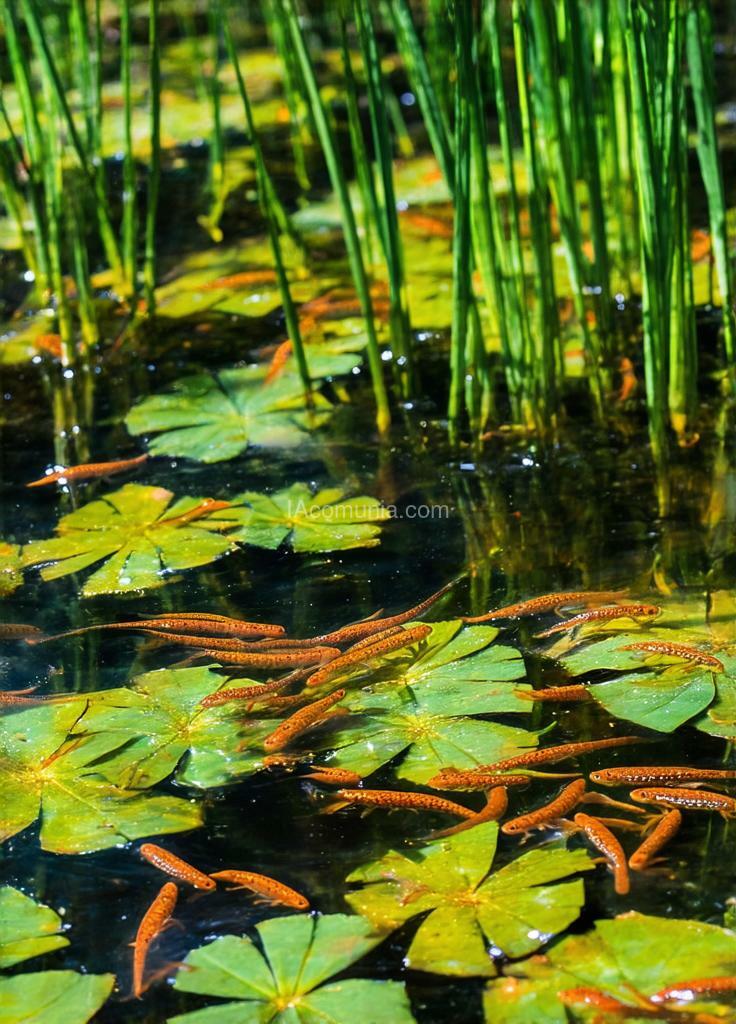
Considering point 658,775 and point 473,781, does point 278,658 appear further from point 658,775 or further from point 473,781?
point 658,775

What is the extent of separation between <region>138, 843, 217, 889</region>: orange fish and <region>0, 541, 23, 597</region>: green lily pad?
0.60m

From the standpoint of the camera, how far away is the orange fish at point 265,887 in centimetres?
106

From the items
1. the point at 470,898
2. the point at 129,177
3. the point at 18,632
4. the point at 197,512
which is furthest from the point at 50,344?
the point at 470,898

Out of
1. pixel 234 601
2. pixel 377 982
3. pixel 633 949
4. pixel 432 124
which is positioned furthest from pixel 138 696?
pixel 432 124

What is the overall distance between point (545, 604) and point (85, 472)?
87cm

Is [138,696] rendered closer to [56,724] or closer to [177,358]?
[56,724]

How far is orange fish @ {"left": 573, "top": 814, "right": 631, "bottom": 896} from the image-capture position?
3.42ft

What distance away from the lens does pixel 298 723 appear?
1.28 metres

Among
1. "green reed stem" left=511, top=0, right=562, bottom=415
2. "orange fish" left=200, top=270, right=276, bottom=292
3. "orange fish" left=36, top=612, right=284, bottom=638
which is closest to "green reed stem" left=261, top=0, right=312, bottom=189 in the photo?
"orange fish" left=200, top=270, right=276, bottom=292

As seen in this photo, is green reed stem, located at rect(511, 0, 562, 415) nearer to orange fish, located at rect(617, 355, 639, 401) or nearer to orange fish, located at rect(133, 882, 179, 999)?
orange fish, located at rect(617, 355, 639, 401)

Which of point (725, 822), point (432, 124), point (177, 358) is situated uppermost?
point (432, 124)

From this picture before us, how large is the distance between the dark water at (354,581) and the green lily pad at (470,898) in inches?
0.7

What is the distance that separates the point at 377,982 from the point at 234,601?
0.69 metres

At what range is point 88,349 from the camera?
7.84ft
